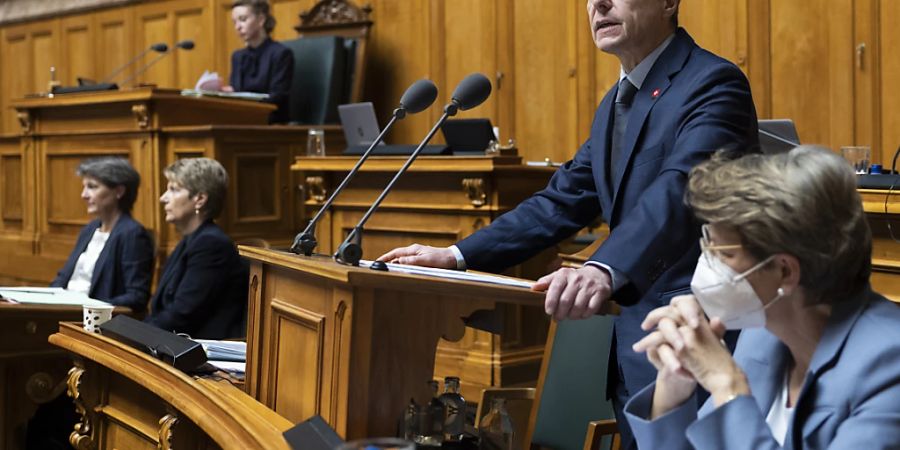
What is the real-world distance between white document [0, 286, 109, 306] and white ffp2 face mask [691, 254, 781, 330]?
2565 mm

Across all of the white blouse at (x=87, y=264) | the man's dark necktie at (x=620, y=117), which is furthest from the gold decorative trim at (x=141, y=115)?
the man's dark necktie at (x=620, y=117)

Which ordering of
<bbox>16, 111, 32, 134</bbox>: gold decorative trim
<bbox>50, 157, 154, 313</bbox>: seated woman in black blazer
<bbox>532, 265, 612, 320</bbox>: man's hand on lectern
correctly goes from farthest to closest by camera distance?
1. <bbox>16, 111, 32, 134</bbox>: gold decorative trim
2. <bbox>50, 157, 154, 313</bbox>: seated woman in black blazer
3. <bbox>532, 265, 612, 320</bbox>: man's hand on lectern

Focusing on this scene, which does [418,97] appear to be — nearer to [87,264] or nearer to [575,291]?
Answer: [575,291]

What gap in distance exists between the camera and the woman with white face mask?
146cm

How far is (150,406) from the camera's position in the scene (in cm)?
252

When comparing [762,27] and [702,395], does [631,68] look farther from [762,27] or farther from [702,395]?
[762,27]

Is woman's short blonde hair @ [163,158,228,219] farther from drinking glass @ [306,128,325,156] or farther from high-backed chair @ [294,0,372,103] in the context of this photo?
high-backed chair @ [294,0,372,103]

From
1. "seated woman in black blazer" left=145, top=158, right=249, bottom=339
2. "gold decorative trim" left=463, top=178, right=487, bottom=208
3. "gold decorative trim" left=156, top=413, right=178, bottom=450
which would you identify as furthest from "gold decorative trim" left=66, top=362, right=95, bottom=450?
"gold decorative trim" left=463, top=178, right=487, bottom=208

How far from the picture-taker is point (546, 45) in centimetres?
661

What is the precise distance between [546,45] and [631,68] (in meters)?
4.45

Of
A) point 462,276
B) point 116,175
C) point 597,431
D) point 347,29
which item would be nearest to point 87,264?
point 116,175

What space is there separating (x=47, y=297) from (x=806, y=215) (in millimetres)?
3052

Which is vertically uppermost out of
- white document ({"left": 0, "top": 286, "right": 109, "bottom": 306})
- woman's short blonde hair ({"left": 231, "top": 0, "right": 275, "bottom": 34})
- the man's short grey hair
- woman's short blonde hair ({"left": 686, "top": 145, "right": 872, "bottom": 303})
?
woman's short blonde hair ({"left": 231, "top": 0, "right": 275, "bottom": 34})

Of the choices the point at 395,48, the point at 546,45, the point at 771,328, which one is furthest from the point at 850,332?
the point at 395,48
